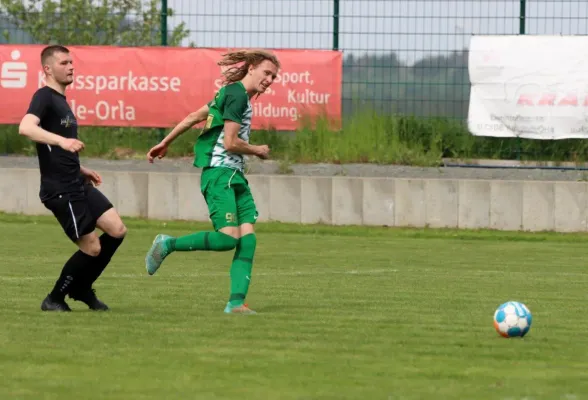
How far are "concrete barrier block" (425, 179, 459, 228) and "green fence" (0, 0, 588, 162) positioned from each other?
216cm

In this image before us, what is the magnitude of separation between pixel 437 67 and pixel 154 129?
4538 mm

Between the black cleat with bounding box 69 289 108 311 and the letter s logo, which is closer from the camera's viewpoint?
the black cleat with bounding box 69 289 108 311

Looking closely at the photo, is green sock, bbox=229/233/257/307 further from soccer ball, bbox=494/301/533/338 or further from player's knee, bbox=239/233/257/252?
soccer ball, bbox=494/301/533/338

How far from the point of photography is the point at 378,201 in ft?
62.5

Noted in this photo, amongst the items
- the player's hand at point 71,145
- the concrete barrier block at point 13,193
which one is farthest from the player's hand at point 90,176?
the concrete barrier block at point 13,193

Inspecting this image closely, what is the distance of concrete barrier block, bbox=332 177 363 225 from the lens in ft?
62.6

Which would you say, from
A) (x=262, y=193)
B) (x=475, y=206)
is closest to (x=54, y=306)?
(x=262, y=193)

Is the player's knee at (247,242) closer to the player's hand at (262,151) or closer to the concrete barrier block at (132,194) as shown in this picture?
the player's hand at (262,151)

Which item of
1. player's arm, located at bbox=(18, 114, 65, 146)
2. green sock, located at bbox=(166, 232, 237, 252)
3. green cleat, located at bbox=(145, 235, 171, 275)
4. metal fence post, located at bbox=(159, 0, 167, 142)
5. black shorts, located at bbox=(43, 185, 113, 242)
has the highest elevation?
metal fence post, located at bbox=(159, 0, 167, 142)

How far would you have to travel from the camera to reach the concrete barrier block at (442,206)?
18.9m

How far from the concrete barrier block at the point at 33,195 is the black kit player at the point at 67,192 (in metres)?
10.2

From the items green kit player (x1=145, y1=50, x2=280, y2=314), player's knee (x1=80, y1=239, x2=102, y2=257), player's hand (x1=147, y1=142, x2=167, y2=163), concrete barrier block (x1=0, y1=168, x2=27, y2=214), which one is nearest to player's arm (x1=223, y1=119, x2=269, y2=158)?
green kit player (x1=145, y1=50, x2=280, y2=314)

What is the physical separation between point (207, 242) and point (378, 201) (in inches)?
368

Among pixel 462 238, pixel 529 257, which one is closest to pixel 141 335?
pixel 529 257
